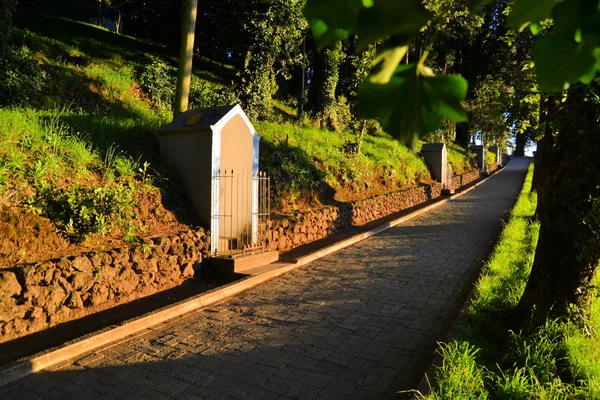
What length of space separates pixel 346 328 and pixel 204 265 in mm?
2932

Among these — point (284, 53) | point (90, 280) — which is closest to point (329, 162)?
point (284, 53)

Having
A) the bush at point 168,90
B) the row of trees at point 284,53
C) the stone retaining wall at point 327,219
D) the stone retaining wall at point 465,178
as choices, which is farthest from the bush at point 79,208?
the stone retaining wall at point 465,178

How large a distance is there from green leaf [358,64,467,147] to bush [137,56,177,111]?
41.2ft

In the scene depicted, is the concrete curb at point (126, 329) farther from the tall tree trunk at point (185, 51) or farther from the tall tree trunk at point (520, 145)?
the tall tree trunk at point (520, 145)

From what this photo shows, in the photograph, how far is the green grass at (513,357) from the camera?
10.2ft

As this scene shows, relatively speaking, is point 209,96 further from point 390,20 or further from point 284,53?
point 390,20

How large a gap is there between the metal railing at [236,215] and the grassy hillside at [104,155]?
65cm

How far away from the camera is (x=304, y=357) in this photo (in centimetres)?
423

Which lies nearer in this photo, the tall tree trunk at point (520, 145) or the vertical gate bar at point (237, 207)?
the vertical gate bar at point (237, 207)

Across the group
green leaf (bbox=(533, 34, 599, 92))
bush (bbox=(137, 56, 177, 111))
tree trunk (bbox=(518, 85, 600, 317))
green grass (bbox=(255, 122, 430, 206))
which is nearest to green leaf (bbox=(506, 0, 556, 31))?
green leaf (bbox=(533, 34, 599, 92))

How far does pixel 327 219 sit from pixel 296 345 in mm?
6467

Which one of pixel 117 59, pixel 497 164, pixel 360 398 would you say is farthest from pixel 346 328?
pixel 497 164

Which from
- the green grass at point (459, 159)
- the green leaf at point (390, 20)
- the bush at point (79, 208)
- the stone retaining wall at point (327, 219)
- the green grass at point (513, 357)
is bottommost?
the green grass at point (513, 357)

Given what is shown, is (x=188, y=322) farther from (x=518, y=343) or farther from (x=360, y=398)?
(x=518, y=343)
